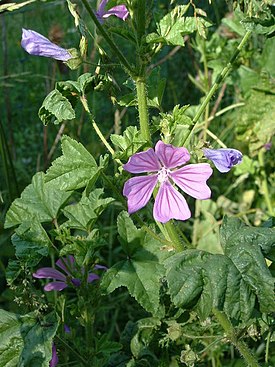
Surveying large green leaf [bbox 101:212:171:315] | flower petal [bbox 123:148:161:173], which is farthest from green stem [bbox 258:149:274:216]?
flower petal [bbox 123:148:161:173]

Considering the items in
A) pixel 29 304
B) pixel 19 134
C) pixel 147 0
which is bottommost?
pixel 19 134

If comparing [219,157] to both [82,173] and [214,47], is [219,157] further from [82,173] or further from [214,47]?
[214,47]

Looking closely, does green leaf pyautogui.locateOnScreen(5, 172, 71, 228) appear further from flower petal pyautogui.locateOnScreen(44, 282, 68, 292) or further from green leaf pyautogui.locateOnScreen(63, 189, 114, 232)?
flower petal pyautogui.locateOnScreen(44, 282, 68, 292)

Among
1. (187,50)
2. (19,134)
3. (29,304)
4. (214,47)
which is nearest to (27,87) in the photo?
(19,134)

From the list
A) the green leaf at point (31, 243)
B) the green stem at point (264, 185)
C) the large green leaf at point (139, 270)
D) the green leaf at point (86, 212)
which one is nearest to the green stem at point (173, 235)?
the large green leaf at point (139, 270)

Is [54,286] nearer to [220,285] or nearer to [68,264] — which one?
[68,264]

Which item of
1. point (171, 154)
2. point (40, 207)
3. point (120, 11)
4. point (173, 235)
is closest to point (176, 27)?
point (120, 11)

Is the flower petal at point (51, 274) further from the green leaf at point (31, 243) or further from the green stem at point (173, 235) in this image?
the green stem at point (173, 235)
